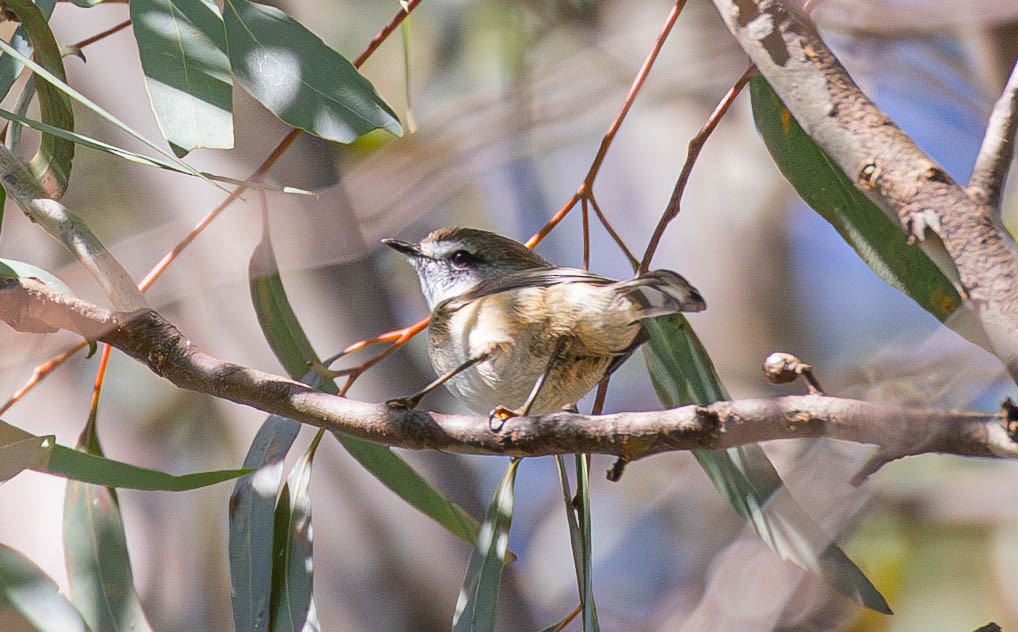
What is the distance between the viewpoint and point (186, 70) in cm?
102

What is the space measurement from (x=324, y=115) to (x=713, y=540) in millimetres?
2083

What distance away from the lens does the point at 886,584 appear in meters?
2.32

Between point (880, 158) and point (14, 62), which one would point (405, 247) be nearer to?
point (14, 62)

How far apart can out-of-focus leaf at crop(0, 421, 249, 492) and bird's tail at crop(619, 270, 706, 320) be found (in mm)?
471

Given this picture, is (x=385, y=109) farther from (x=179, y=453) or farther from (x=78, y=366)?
(x=179, y=453)

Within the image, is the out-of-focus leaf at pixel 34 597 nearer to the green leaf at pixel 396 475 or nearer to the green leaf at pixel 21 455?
the green leaf at pixel 21 455

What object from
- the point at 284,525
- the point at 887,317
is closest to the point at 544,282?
the point at 284,525

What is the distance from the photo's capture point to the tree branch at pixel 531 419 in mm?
659

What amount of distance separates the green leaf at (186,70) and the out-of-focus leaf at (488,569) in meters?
0.53

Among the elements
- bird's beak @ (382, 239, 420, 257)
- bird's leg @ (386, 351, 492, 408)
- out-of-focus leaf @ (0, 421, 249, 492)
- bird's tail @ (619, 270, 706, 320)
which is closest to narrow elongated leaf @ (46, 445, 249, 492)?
out-of-focus leaf @ (0, 421, 249, 492)

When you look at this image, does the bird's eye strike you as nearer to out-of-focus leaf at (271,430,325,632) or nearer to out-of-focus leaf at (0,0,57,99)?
out-of-focus leaf at (271,430,325,632)

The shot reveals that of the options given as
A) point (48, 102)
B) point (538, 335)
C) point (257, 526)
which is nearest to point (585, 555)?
point (538, 335)

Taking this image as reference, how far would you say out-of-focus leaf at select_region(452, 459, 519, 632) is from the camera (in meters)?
1.15

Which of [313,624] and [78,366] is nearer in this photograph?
[313,624]
